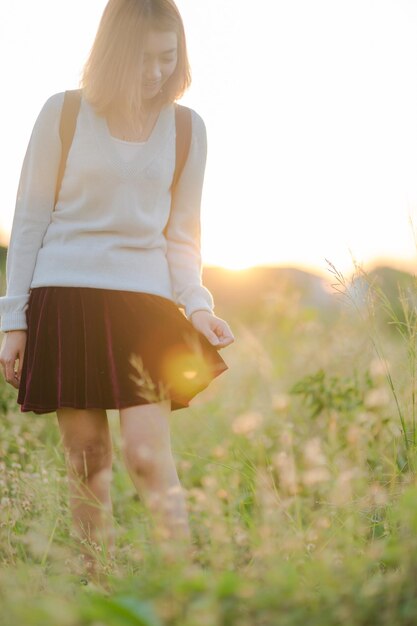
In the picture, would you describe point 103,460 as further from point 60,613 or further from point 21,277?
point 60,613

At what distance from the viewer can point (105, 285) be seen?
2551mm

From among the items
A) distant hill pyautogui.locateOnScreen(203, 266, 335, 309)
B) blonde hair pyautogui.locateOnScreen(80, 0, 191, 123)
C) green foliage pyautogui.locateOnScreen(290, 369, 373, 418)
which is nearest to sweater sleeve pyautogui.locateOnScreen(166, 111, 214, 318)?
blonde hair pyautogui.locateOnScreen(80, 0, 191, 123)

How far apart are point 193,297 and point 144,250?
230 millimetres

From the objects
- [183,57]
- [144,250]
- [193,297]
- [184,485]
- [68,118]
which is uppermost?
[183,57]

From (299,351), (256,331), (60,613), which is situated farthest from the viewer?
(256,331)


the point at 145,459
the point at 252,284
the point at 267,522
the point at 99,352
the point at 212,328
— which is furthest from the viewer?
the point at 252,284

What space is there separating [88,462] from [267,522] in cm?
95

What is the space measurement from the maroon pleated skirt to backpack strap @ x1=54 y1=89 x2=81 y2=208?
396mm

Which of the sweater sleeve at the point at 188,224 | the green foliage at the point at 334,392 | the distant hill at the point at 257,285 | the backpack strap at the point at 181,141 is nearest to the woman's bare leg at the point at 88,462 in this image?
the sweater sleeve at the point at 188,224

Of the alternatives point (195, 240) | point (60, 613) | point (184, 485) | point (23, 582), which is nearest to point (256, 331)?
point (184, 485)

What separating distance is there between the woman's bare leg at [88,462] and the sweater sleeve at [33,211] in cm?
36

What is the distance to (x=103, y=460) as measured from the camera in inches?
104

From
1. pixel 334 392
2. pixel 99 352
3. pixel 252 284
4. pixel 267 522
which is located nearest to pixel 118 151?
pixel 99 352

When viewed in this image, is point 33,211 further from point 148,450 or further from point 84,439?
point 148,450
